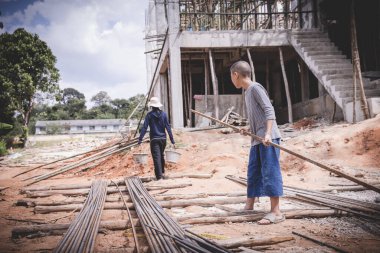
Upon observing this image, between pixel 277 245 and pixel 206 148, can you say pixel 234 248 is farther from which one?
pixel 206 148

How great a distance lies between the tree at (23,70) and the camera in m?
21.1

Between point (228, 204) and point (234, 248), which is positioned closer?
point (234, 248)

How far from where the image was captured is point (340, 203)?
3.58m

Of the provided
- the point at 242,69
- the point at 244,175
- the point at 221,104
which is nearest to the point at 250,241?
the point at 242,69

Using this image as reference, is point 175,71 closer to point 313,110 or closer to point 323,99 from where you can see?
point 323,99

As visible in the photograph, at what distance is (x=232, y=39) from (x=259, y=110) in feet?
30.9

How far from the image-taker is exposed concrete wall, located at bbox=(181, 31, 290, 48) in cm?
1184

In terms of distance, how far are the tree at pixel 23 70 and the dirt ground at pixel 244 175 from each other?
49.2 feet

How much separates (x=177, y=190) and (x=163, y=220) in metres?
2.23

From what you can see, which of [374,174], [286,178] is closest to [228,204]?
[286,178]

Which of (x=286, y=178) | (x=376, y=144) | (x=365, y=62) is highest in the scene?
(x=365, y=62)

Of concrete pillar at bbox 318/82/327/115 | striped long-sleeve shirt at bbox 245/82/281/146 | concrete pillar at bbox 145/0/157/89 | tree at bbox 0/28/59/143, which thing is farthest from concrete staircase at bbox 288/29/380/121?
tree at bbox 0/28/59/143

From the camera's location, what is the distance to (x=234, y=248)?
247cm

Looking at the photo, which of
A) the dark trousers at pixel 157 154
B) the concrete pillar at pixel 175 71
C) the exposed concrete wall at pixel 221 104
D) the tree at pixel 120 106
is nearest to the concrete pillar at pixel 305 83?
the exposed concrete wall at pixel 221 104
